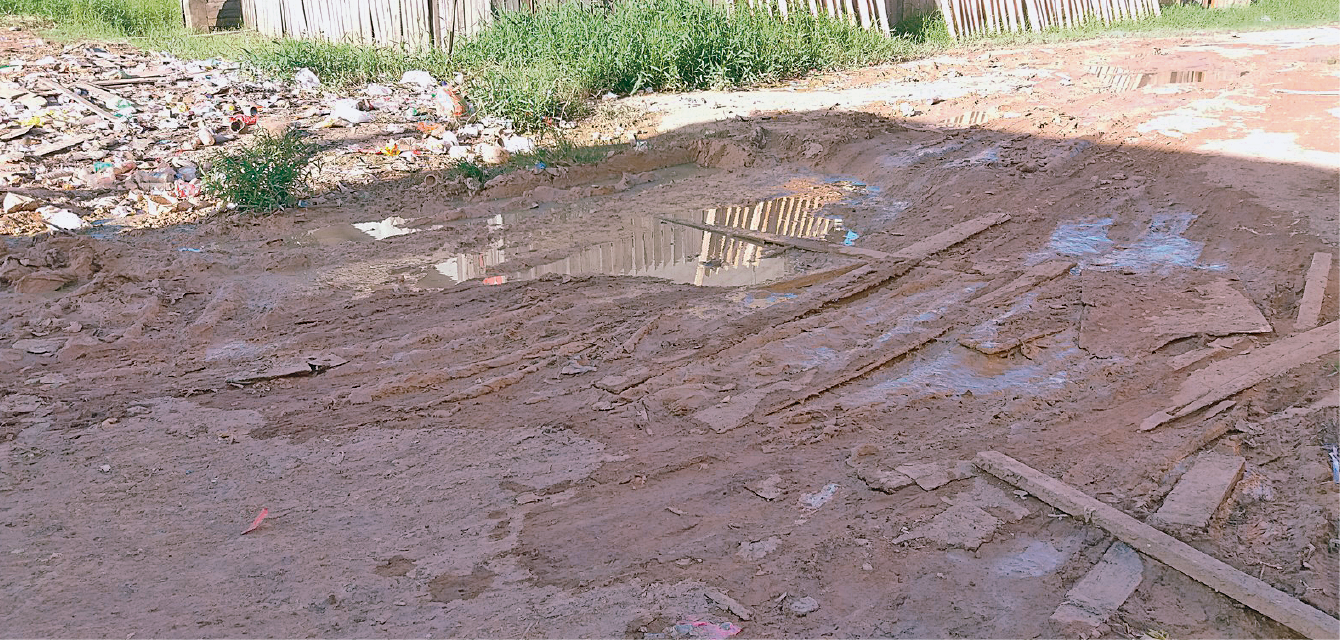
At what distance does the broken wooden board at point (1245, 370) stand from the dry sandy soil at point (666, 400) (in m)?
0.08

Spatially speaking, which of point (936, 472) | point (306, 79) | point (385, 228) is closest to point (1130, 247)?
point (936, 472)

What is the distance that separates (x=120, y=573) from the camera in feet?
9.50

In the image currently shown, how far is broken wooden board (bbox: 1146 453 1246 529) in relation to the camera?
296cm

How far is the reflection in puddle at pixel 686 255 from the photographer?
217 inches

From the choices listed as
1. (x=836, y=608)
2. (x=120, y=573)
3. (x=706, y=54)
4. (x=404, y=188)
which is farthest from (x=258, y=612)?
(x=706, y=54)

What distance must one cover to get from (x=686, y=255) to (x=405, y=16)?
6967 millimetres

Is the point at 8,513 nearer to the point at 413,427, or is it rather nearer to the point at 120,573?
the point at 120,573

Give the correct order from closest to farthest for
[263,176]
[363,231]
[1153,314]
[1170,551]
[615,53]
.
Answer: [1170,551] → [1153,314] → [363,231] → [263,176] → [615,53]

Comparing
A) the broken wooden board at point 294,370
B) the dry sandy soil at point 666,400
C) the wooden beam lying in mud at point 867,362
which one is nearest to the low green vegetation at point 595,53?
the dry sandy soil at point 666,400

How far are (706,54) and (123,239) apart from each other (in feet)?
19.8

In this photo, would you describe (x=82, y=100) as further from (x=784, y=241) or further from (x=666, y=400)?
(x=666, y=400)

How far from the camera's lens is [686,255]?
582 centimetres

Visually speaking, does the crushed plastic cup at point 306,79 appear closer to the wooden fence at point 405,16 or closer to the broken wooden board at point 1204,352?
the wooden fence at point 405,16

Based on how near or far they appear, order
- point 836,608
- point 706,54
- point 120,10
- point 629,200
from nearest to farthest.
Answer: point 836,608 → point 629,200 → point 706,54 → point 120,10
